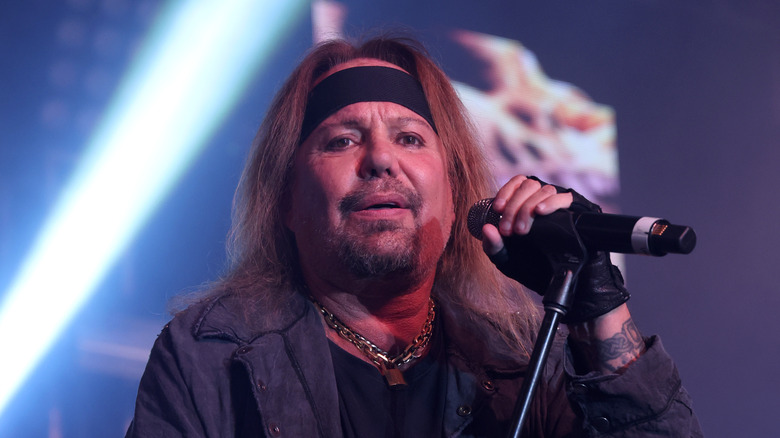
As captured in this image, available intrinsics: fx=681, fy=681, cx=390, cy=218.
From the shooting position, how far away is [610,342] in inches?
53.8

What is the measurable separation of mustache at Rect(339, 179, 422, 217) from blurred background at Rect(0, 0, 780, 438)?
74 cm

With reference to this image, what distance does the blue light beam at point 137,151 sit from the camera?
2008mm

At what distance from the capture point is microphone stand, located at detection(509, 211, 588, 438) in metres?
1.03

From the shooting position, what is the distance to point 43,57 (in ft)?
6.81

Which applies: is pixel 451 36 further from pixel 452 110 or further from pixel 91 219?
pixel 91 219

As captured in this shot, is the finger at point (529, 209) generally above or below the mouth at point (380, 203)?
below

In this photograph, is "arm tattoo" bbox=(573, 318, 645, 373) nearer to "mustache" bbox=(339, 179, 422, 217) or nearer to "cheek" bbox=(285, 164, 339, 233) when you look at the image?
"mustache" bbox=(339, 179, 422, 217)

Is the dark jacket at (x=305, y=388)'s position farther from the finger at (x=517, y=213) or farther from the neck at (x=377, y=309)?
the finger at (x=517, y=213)

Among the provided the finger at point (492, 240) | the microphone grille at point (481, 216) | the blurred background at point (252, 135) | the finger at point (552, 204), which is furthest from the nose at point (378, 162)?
the blurred background at point (252, 135)

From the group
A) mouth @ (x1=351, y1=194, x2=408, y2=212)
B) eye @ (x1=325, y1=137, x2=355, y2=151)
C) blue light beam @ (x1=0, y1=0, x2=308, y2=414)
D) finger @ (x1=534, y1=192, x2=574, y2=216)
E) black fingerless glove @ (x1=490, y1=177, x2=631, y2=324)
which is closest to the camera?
finger @ (x1=534, y1=192, x2=574, y2=216)

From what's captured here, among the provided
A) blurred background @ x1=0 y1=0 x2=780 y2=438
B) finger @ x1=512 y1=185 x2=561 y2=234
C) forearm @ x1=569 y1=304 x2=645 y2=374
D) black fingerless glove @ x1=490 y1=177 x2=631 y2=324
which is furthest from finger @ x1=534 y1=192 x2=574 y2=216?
blurred background @ x1=0 y1=0 x2=780 y2=438

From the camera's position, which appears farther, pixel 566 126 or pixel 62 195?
pixel 566 126

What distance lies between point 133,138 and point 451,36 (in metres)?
1.27

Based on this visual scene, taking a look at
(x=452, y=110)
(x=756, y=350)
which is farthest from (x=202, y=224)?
(x=756, y=350)
